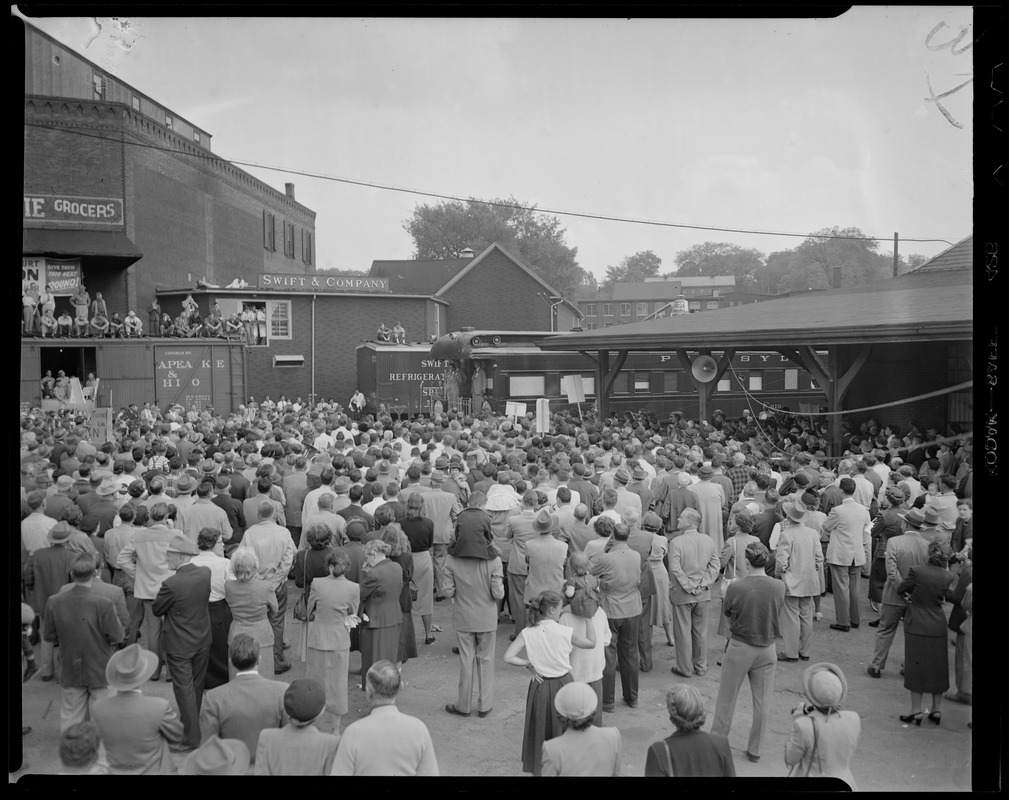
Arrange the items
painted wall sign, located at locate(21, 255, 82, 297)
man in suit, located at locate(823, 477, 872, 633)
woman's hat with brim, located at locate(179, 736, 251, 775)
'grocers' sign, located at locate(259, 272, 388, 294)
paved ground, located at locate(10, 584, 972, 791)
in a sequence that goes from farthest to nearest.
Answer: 'grocers' sign, located at locate(259, 272, 388, 294) → painted wall sign, located at locate(21, 255, 82, 297) → man in suit, located at locate(823, 477, 872, 633) → paved ground, located at locate(10, 584, 972, 791) → woman's hat with brim, located at locate(179, 736, 251, 775)

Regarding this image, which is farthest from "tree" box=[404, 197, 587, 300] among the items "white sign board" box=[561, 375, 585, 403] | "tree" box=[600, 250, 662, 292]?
"white sign board" box=[561, 375, 585, 403]

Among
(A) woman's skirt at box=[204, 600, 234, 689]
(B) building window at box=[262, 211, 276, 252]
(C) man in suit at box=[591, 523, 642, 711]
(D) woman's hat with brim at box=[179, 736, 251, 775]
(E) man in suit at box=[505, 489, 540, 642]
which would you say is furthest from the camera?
(B) building window at box=[262, 211, 276, 252]

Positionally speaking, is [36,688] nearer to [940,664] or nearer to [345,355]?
[940,664]

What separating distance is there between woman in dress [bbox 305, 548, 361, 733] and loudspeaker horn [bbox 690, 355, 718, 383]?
13446 millimetres

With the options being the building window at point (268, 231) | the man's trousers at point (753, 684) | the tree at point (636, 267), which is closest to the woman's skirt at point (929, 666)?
the man's trousers at point (753, 684)

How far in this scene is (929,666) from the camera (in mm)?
6488

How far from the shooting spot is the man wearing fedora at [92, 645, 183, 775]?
4.41 m

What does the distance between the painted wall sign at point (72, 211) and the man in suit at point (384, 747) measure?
98.8ft

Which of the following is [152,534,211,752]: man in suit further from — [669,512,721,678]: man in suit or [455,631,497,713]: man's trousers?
[669,512,721,678]: man in suit

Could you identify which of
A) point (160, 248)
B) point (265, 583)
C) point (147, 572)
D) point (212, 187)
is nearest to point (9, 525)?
point (265, 583)

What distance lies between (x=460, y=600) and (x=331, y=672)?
1.31 metres

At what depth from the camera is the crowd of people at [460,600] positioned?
4.34 meters

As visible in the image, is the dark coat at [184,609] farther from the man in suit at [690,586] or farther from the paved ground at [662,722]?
the man in suit at [690,586]

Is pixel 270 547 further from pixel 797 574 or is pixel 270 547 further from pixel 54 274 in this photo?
pixel 54 274
